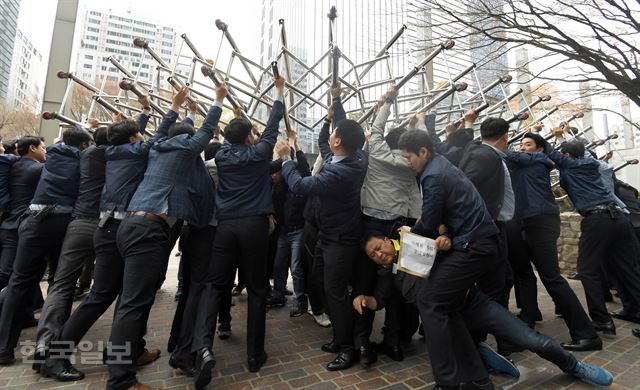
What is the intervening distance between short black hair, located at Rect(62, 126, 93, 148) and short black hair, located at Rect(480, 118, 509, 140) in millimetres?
4502

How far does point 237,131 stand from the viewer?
3258 mm

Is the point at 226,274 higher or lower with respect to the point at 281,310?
higher

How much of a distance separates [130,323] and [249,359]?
113cm

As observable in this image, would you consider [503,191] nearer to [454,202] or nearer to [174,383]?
[454,202]

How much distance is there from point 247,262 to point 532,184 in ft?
11.5

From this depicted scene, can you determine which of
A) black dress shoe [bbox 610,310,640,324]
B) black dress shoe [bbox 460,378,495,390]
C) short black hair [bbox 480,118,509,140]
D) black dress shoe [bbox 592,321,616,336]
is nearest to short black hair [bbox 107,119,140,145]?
short black hair [bbox 480,118,509,140]

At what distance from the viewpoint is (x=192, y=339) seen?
3.06m

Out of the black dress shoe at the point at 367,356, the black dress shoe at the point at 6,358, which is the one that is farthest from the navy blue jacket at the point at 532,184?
the black dress shoe at the point at 6,358

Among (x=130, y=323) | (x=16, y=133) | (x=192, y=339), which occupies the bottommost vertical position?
(x=192, y=339)

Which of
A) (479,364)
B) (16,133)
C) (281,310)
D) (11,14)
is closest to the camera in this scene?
(479,364)

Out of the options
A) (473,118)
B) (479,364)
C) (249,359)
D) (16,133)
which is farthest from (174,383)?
(16,133)

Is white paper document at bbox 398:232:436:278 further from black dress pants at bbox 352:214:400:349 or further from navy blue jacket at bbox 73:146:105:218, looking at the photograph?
navy blue jacket at bbox 73:146:105:218

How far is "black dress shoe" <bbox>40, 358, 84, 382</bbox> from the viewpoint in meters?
2.89

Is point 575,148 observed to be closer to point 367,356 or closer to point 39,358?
point 367,356
